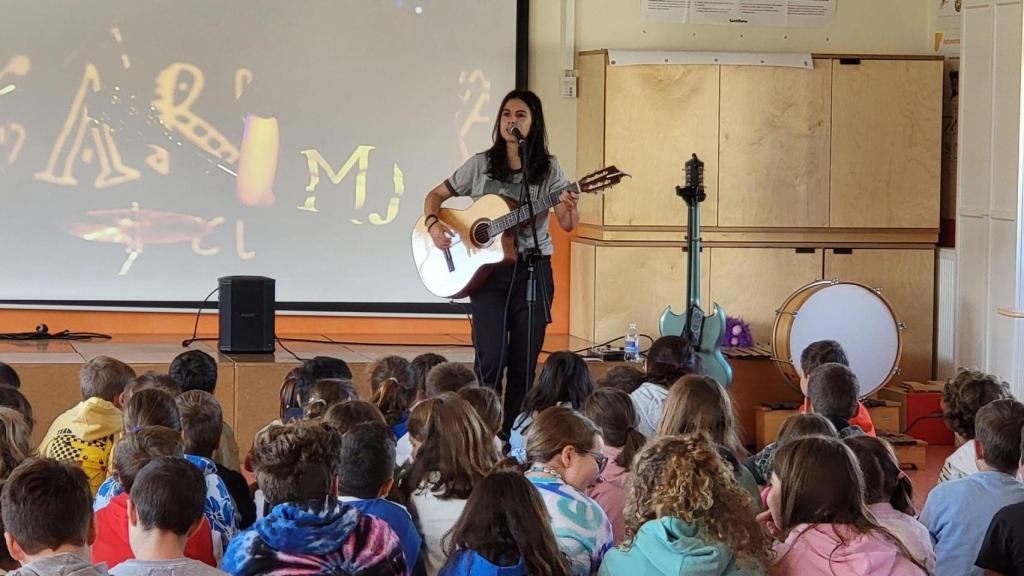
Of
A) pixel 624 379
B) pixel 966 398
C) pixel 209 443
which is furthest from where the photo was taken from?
pixel 624 379

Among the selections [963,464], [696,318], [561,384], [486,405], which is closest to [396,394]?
[486,405]

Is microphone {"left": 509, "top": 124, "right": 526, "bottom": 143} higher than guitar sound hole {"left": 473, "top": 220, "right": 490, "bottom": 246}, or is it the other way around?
microphone {"left": 509, "top": 124, "right": 526, "bottom": 143}

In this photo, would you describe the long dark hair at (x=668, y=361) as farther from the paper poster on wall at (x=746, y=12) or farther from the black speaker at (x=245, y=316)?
the paper poster on wall at (x=746, y=12)

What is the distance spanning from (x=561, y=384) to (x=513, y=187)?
1376mm

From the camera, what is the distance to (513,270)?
566 cm

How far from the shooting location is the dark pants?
565 cm

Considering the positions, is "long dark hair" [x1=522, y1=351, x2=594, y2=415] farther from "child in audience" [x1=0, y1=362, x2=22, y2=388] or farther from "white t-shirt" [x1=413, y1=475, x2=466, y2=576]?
"child in audience" [x1=0, y1=362, x2=22, y2=388]

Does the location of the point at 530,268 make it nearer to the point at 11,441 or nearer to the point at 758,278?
the point at 758,278

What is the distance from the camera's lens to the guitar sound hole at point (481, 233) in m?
5.68

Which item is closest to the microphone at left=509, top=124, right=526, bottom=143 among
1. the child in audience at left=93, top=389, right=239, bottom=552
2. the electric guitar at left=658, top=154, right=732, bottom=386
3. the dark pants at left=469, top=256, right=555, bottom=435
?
the dark pants at left=469, top=256, right=555, bottom=435

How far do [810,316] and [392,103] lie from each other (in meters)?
2.53

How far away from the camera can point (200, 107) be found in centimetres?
745

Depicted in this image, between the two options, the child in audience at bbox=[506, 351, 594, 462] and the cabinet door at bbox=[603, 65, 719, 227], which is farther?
the cabinet door at bbox=[603, 65, 719, 227]

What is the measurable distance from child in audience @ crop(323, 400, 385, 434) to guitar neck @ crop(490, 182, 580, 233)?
2.09 m
